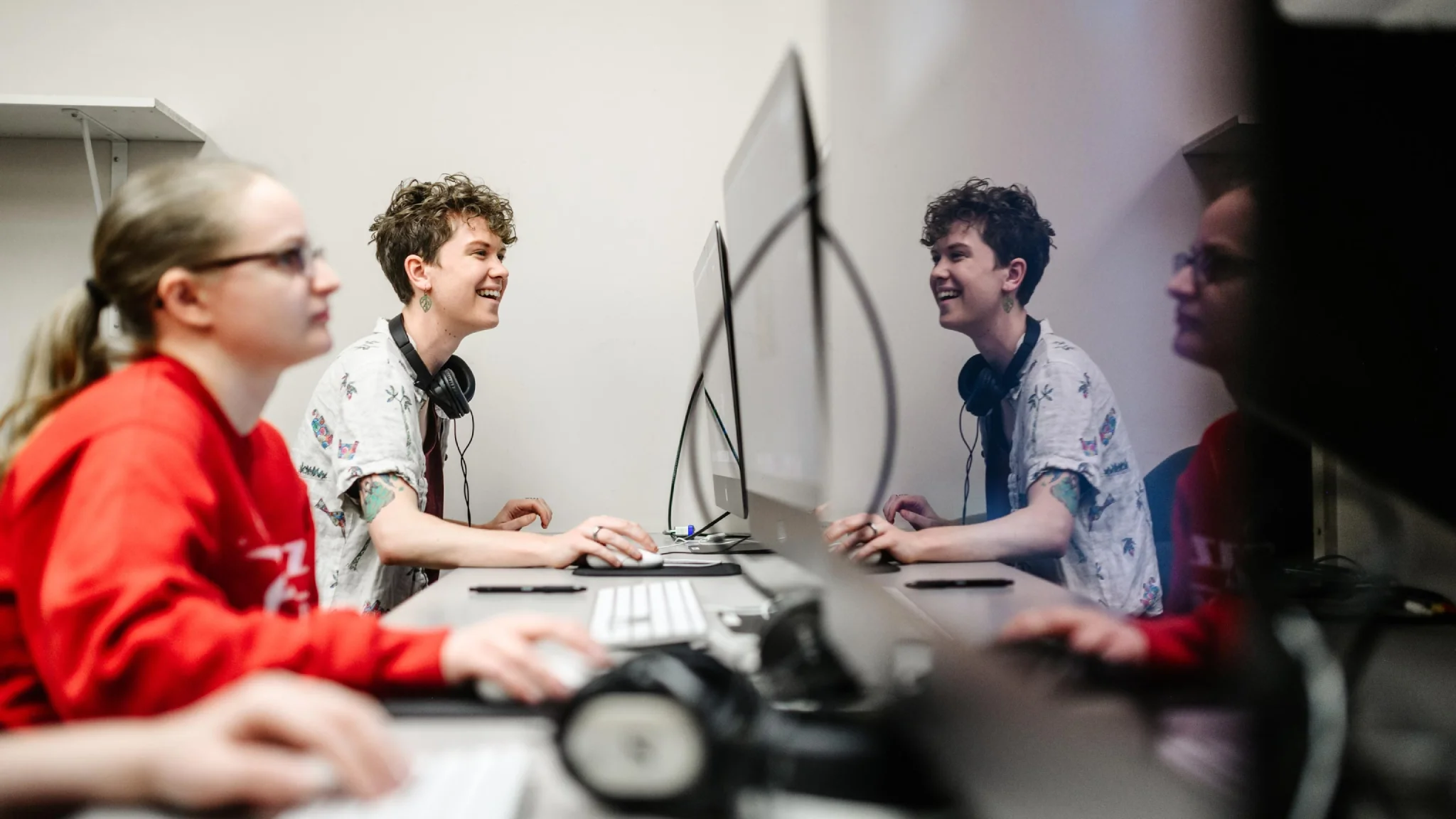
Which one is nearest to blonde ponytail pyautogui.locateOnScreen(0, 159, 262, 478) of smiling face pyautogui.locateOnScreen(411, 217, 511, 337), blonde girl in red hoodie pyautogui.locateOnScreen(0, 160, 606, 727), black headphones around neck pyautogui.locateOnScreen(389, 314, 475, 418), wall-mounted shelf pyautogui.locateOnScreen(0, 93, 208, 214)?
blonde girl in red hoodie pyautogui.locateOnScreen(0, 160, 606, 727)

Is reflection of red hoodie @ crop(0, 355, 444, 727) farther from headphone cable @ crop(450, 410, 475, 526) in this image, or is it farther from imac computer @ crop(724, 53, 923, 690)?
headphone cable @ crop(450, 410, 475, 526)

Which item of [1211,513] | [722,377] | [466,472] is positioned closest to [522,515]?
[466,472]

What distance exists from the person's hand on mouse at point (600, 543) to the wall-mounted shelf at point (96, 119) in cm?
124

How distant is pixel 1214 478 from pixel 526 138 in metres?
1.95

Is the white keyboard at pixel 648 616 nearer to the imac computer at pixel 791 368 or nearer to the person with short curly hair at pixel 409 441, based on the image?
the imac computer at pixel 791 368

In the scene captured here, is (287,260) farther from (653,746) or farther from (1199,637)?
(1199,637)

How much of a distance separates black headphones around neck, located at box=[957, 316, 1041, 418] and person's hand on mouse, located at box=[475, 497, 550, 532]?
121cm

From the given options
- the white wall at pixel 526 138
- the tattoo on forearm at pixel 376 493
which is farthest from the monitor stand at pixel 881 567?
the white wall at pixel 526 138

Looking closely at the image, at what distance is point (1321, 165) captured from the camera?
0.92ft

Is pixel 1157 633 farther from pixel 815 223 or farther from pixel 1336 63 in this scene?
pixel 815 223

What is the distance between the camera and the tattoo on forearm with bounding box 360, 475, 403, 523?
1.21m

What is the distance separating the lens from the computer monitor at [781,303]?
621 millimetres

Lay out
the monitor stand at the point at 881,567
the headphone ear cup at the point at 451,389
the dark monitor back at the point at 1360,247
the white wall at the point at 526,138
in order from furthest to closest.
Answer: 1. the white wall at the point at 526,138
2. the headphone ear cup at the point at 451,389
3. the monitor stand at the point at 881,567
4. the dark monitor back at the point at 1360,247

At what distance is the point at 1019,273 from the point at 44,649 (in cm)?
74
